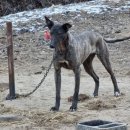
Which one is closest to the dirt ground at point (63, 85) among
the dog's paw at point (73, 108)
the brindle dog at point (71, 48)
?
the dog's paw at point (73, 108)

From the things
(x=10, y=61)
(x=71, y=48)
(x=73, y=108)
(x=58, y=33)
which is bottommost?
(x=73, y=108)

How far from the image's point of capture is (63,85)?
13008 mm

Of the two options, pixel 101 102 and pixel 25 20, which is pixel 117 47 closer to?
pixel 25 20

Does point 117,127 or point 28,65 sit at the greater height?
point 117,127

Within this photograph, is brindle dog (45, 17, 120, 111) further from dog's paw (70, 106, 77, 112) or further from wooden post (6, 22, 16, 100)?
wooden post (6, 22, 16, 100)

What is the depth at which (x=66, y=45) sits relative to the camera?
996cm

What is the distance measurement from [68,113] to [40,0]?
639 inches

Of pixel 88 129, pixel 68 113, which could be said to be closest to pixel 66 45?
pixel 68 113

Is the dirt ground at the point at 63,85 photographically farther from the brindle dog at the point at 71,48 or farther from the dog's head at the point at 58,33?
the dog's head at the point at 58,33

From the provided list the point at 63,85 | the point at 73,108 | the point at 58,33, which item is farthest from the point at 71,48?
the point at 63,85

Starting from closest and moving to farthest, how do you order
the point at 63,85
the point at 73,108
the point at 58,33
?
the point at 58,33
the point at 73,108
the point at 63,85

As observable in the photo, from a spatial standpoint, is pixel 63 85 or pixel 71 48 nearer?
pixel 71 48

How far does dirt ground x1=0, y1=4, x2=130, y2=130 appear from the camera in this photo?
929 cm

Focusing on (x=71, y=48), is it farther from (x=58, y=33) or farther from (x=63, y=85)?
(x=63, y=85)
